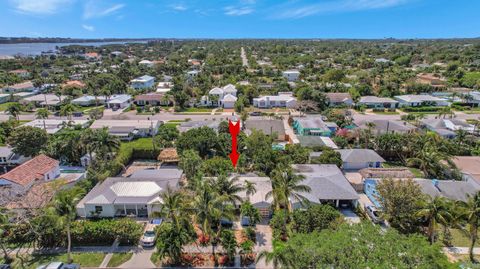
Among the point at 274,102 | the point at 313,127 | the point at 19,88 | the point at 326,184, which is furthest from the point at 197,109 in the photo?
the point at 19,88

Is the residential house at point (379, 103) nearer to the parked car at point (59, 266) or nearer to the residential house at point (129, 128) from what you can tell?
the residential house at point (129, 128)

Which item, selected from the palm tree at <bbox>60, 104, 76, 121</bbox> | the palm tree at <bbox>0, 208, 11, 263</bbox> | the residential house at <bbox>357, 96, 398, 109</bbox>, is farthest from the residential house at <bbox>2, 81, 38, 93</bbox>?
the residential house at <bbox>357, 96, 398, 109</bbox>

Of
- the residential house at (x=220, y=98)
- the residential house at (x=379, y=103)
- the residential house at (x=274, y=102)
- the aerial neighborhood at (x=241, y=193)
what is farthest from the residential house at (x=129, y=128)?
the residential house at (x=379, y=103)

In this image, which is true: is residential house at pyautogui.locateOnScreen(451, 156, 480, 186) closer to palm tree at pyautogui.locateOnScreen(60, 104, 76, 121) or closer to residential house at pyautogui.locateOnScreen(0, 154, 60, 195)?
residential house at pyautogui.locateOnScreen(0, 154, 60, 195)

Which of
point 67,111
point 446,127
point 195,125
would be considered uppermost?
point 67,111

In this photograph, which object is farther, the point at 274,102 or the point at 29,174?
the point at 274,102

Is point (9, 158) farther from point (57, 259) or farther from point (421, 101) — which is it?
point (421, 101)

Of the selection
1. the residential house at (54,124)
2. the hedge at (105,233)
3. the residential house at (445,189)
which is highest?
the residential house at (54,124)

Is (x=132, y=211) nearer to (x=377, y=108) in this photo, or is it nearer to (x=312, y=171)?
(x=312, y=171)
